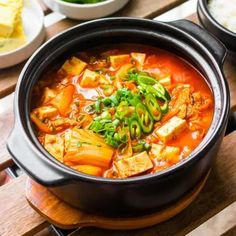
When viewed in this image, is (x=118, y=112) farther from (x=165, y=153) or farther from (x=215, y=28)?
(x=215, y=28)

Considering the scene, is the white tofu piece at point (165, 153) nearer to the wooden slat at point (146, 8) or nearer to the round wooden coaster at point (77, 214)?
the round wooden coaster at point (77, 214)

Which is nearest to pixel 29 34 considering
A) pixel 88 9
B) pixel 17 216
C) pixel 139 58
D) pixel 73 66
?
pixel 88 9

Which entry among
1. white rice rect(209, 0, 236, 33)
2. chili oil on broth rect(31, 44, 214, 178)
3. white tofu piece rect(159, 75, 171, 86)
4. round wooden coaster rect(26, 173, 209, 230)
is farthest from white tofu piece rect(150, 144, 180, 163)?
white rice rect(209, 0, 236, 33)

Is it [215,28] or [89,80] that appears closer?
[89,80]

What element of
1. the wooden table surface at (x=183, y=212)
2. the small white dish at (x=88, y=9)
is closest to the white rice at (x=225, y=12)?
the small white dish at (x=88, y=9)

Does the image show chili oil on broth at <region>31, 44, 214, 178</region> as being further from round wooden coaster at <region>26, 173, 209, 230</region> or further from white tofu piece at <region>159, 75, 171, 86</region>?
round wooden coaster at <region>26, 173, 209, 230</region>

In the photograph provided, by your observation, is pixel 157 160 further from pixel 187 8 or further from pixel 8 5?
pixel 187 8

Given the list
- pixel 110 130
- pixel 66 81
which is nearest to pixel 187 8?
pixel 66 81
